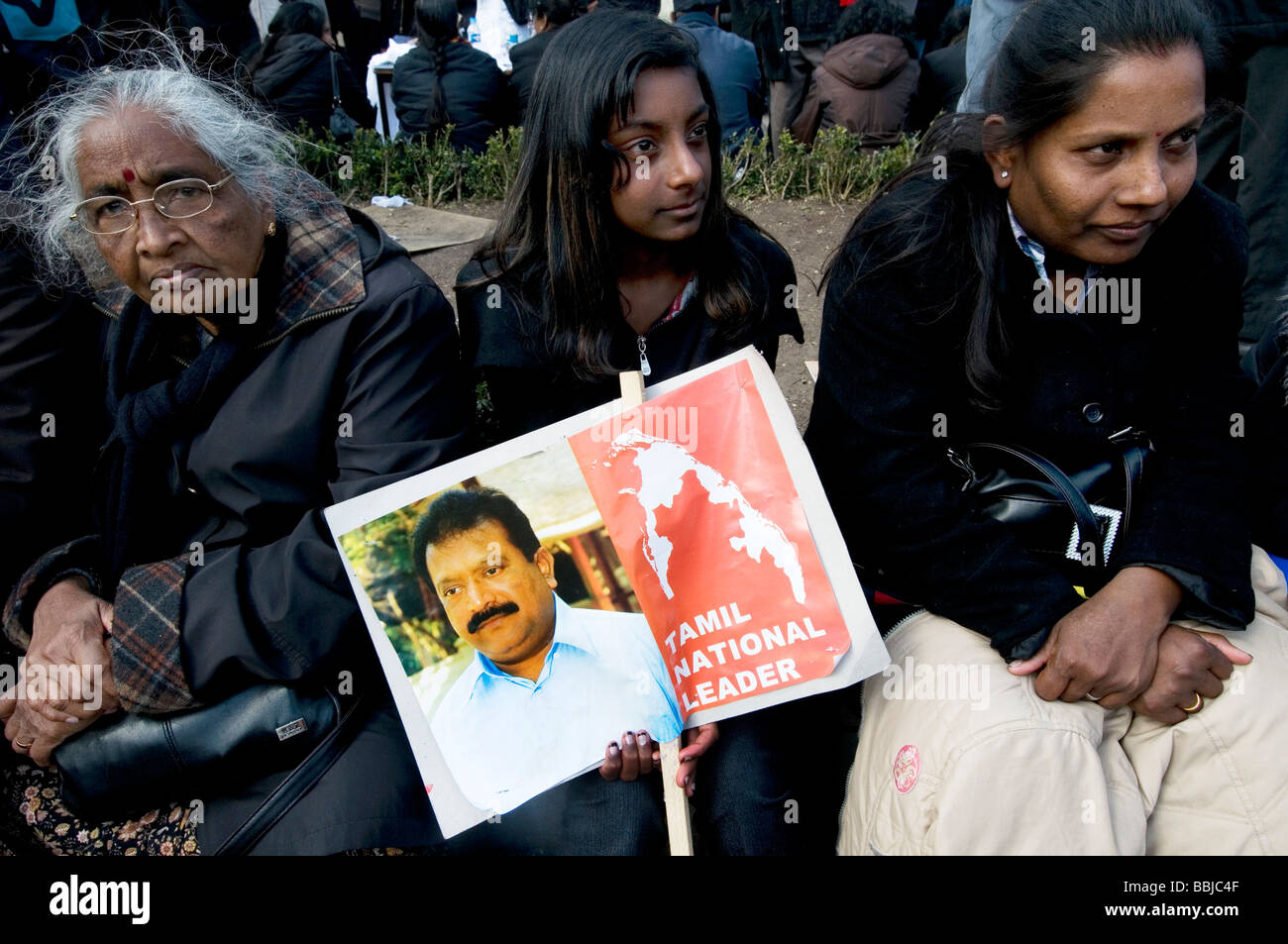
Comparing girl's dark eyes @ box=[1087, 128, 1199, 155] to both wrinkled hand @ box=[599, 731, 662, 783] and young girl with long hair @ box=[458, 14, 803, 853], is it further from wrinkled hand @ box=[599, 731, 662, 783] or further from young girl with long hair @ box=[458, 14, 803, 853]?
wrinkled hand @ box=[599, 731, 662, 783]

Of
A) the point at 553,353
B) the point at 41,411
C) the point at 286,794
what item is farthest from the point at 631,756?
the point at 41,411

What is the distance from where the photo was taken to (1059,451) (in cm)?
202

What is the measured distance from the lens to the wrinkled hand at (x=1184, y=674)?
172 centimetres

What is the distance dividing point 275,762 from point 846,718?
45.8 inches

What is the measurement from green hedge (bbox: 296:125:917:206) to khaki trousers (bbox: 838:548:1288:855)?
3745 mm

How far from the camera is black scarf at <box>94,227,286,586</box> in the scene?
2.05m

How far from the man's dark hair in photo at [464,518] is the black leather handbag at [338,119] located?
4759mm

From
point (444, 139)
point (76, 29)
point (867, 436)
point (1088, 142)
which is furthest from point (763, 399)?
point (444, 139)

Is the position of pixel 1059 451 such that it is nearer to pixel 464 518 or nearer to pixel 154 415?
pixel 464 518

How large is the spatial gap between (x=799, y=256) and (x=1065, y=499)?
9.78 feet

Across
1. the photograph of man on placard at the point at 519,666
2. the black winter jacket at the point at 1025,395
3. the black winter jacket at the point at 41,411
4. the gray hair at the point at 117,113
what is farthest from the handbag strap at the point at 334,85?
the photograph of man on placard at the point at 519,666

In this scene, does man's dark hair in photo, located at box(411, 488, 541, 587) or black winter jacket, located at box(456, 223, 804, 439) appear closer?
man's dark hair in photo, located at box(411, 488, 541, 587)

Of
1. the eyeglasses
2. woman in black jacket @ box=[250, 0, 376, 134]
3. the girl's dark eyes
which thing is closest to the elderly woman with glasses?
the eyeglasses
